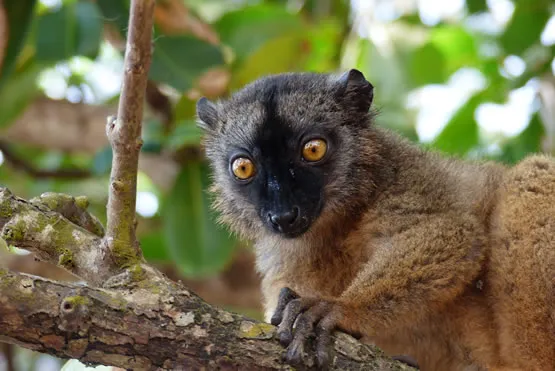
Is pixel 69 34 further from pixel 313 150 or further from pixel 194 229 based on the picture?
pixel 313 150

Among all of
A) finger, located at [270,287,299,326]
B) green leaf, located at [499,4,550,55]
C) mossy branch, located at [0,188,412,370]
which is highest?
green leaf, located at [499,4,550,55]

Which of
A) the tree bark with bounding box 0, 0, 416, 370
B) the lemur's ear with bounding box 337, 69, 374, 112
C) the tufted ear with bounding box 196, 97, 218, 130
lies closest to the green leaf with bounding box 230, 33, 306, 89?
the tufted ear with bounding box 196, 97, 218, 130

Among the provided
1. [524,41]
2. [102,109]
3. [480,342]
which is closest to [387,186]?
[480,342]

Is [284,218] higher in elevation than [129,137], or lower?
higher

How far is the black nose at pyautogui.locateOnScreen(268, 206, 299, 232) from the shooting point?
4754 mm

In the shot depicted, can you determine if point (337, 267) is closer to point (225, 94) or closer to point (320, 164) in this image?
point (320, 164)

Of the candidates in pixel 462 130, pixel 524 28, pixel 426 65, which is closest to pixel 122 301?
pixel 462 130

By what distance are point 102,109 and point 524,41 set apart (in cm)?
528

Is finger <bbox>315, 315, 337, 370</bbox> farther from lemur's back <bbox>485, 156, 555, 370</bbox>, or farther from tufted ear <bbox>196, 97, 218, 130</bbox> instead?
tufted ear <bbox>196, 97, 218, 130</bbox>

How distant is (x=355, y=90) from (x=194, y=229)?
A: 135 inches

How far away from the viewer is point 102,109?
942 centimetres

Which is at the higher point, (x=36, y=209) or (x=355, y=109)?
(x=355, y=109)

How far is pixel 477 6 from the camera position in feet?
27.9

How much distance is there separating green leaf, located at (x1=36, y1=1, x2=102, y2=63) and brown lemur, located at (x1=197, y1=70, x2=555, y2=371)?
198 cm
